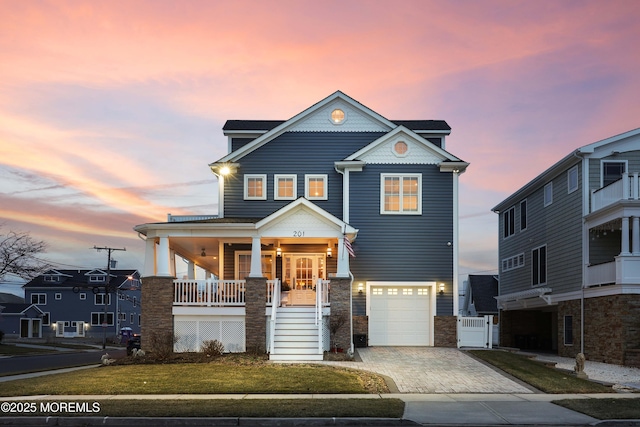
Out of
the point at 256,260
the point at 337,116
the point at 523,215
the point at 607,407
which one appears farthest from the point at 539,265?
the point at 607,407

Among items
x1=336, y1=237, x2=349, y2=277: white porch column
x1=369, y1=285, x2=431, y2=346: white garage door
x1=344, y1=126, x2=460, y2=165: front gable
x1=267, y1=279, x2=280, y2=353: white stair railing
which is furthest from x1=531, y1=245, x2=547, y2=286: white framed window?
x1=267, y1=279, x2=280, y2=353: white stair railing

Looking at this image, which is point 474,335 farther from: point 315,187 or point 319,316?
point 315,187

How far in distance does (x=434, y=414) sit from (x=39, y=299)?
7509 centimetres

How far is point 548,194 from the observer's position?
3203 centimetres

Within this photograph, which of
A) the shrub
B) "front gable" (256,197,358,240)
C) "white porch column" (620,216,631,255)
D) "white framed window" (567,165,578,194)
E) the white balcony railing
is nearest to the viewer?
the shrub

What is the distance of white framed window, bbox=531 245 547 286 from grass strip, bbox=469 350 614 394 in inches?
353

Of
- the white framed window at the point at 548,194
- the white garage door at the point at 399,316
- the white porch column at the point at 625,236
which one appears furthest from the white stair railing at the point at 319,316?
the white framed window at the point at 548,194

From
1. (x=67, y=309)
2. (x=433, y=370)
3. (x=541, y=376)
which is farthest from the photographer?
(x=67, y=309)

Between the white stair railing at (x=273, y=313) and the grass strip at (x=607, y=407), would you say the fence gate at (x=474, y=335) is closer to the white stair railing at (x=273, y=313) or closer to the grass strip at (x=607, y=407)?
the white stair railing at (x=273, y=313)

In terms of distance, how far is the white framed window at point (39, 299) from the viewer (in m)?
79.8

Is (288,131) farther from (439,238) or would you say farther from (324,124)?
(439,238)

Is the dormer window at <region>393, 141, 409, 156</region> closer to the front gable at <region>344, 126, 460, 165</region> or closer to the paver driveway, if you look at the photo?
the front gable at <region>344, 126, 460, 165</region>

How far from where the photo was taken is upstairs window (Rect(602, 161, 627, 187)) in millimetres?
27016

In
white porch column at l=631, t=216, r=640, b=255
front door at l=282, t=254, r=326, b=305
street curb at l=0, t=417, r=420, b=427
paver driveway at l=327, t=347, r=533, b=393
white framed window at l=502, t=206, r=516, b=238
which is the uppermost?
white framed window at l=502, t=206, r=516, b=238
